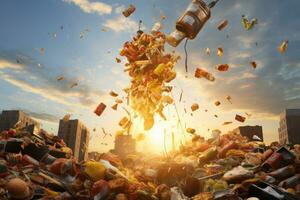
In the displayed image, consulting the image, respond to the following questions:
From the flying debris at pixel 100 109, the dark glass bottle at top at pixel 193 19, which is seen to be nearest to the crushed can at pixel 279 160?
the dark glass bottle at top at pixel 193 19

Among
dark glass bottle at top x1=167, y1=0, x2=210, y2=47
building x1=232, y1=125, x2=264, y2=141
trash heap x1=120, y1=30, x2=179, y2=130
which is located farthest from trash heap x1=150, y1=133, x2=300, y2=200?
building x1=232, y1=125, x2=264, y2=141

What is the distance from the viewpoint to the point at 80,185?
7531 mm

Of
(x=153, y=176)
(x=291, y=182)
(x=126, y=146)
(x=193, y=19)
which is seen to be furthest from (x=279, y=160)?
(x=126, y=146)

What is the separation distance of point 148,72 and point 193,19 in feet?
6.47

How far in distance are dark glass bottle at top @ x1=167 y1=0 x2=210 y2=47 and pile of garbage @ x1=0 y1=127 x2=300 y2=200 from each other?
358 centimetres

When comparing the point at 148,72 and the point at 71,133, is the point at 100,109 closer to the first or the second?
the point at 148,72

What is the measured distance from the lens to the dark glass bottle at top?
238 inches

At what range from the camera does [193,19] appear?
6039 millimetres

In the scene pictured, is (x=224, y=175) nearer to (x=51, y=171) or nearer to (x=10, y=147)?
(x=51, y=171)

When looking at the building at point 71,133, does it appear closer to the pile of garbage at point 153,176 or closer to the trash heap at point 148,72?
the pile of garbage at point 153,176

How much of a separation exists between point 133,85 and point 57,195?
3329mm

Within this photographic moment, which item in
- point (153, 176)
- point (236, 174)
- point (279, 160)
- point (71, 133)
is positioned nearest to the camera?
point (236, 174)

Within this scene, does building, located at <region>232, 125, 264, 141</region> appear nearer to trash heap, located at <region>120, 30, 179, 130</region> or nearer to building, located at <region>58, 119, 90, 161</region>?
trash heap, located at <region>120, 30, 179, 130</region>

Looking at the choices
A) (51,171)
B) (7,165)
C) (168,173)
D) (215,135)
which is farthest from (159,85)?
(215,135)
